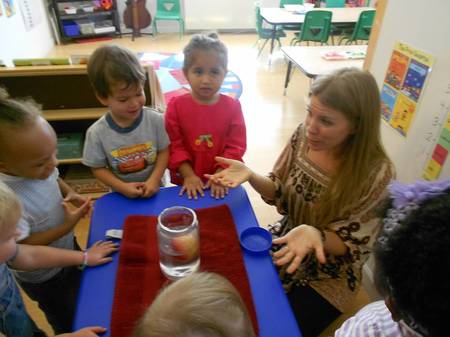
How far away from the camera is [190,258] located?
34.9 inches

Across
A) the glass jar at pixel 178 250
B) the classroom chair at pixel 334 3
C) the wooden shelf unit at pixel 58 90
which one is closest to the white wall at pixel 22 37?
the wooden shelf unit at pixel 58 90

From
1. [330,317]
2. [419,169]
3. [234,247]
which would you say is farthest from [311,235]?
[419,169]

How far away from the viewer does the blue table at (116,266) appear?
791 mm

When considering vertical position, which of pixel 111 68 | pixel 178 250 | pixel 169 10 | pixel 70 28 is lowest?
pixel 70 28

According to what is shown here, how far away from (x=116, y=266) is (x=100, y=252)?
2.8 inches

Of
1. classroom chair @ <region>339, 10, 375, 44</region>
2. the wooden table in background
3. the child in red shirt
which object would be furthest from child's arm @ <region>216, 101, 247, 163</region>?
classroom chair @ <region>339, 10, 375, 44</region>

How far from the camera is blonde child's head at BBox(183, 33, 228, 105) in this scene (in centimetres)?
137

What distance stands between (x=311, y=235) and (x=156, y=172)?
2.41 feet

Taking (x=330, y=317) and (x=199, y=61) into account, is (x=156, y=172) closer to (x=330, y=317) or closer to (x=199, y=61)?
(x=199, y=61)

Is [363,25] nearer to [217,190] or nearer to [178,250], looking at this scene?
[217,190]

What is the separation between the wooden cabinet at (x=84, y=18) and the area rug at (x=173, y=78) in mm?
1315

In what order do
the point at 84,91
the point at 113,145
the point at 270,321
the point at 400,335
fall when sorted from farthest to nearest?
the point at 84,91 < the point at 113,145 < the point at 270,321 < the point at 400,335

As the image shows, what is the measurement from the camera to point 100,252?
0.95 meters

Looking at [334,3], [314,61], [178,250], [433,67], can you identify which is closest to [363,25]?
[334,3]
